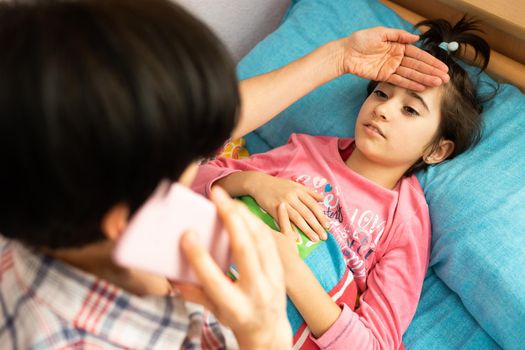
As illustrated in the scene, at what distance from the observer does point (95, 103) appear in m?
0.37

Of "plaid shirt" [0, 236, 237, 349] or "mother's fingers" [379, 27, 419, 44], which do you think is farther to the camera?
"mother's fingers" [379, 27, 419, 44]

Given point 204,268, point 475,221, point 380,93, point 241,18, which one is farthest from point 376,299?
point 241,18

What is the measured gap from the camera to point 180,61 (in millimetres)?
411

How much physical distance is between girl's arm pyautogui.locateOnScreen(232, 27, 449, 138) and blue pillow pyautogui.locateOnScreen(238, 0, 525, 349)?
15 cm

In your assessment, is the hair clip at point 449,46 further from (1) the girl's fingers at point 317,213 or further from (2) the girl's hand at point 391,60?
(1) the girl's fingers at point 317,213

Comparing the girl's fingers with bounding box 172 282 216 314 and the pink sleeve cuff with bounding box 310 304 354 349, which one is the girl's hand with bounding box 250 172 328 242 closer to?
the pink sleeve cuff with bounding box 310 304 354 349

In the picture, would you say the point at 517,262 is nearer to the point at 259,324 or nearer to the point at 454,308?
the point at 454,308

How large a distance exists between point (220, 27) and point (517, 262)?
1141mm

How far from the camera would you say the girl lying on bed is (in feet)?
3.24

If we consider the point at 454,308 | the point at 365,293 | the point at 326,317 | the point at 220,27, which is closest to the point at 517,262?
the point at 454,308

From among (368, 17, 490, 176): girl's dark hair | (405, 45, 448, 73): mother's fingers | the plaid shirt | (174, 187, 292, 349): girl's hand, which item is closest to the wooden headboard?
(368, 17, 490, 176): girl's dark hair

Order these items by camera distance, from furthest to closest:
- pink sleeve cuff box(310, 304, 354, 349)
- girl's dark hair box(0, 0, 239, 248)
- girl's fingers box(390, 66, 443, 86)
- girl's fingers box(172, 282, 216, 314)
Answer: girl's fingers box(390, 66, 443, 86), pink sleeve cuff box(310, 304, 354, 349), girl's fingers box(172, 282, 216, 314), girl's dark hair box(0, 0, 239, 248)

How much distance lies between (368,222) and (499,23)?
0.63 meters

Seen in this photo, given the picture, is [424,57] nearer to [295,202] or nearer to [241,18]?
[295,202]
